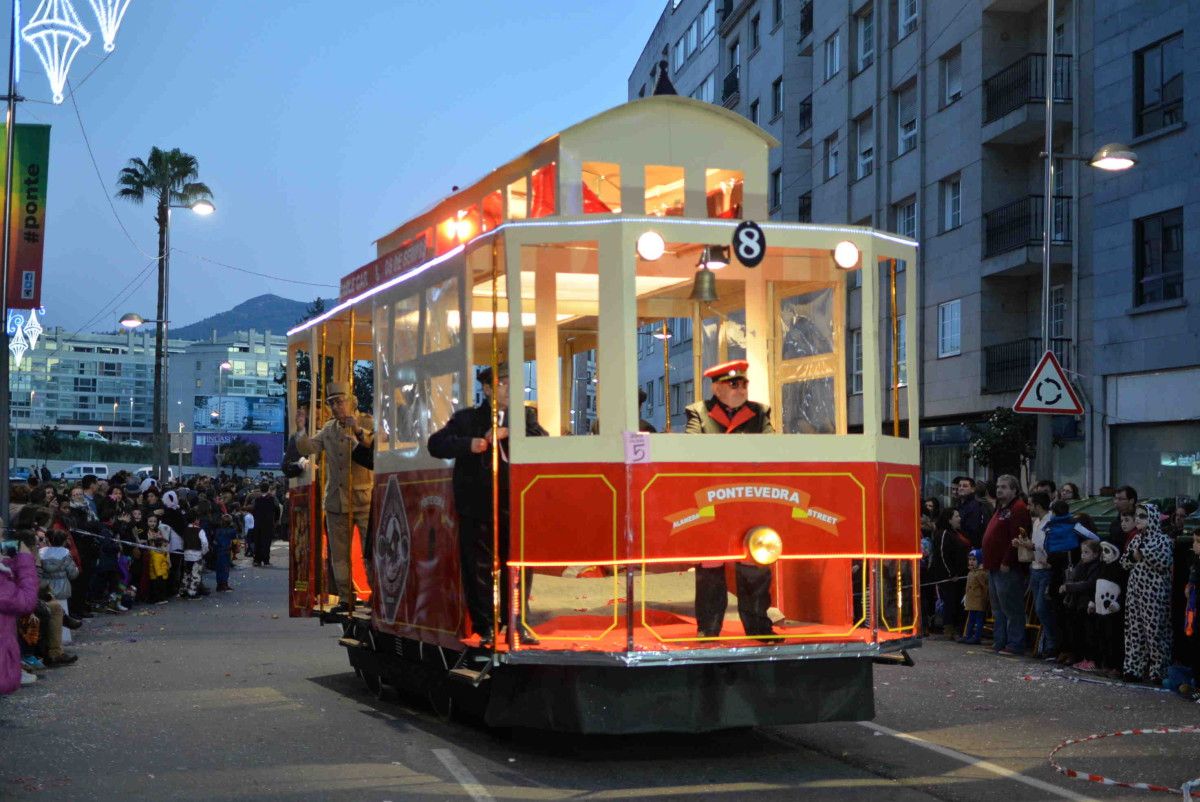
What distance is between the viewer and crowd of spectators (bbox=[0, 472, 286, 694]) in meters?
12.1

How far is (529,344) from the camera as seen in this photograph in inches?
432

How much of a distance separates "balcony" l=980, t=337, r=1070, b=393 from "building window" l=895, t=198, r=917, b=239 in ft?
16.0

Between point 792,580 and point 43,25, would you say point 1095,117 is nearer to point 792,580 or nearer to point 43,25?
point 43,25

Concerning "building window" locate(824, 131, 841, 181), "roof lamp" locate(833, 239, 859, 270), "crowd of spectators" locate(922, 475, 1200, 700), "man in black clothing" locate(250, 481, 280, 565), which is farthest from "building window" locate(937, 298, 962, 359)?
"roof lamp" locate(833, 239, 859, 270)

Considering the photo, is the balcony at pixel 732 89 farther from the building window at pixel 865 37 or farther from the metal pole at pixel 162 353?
the metal pole at pixel 162 353

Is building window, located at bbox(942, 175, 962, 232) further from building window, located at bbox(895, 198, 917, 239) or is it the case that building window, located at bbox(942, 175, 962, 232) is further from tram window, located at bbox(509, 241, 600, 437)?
tram window, located at bbox(509, 241, 600, 437)

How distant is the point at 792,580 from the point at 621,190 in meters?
2.85

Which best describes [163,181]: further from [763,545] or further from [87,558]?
[763,545]

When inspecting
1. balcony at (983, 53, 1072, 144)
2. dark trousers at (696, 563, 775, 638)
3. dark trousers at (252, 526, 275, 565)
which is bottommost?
dark trousers at (252, 526, 275, 565)

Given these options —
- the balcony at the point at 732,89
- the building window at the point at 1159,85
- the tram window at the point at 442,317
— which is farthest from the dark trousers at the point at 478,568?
the balcony at the point at 732,89

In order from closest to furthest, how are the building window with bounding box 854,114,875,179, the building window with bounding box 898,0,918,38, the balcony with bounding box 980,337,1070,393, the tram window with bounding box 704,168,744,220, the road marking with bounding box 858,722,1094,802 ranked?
the road marking with bounding box 858,722,1094,802
the tram window with bounding box 704,168,744,220
the balcony with bounding box 980,337,1070,393
the building window with bounding box 898,0,918,38
the building window with bounding box 854,114,875,179

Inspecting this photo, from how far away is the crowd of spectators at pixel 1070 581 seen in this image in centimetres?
1364

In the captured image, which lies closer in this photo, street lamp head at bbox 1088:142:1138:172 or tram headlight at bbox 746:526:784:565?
tram headlight at bbox 746:526:784:565

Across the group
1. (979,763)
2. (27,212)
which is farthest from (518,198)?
(27,212)
